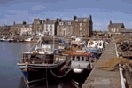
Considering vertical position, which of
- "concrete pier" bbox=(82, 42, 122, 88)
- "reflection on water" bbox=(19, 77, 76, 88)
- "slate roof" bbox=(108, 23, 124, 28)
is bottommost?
"reflection on water" bbox=(19, 77, 76, 88)

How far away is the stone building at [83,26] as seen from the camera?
5748 inches

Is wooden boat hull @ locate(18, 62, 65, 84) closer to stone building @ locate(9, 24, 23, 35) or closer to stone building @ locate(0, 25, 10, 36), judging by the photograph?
stone building @ locate(9, 24, 23, 35)

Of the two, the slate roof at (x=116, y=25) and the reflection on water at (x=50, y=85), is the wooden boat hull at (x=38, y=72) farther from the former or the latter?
the slate roof at (x=116, y=25)

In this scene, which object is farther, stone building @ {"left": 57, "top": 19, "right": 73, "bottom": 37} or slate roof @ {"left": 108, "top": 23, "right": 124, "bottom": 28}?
stone building @ {"left": 57, "top": 19, "right": 73, "bottom": 37}

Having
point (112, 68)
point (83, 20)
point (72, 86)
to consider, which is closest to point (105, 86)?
point (112, 68)

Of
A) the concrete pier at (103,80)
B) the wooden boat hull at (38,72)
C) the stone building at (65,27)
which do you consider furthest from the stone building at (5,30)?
the concrete pier at (103,80)

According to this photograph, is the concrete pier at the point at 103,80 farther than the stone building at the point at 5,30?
No

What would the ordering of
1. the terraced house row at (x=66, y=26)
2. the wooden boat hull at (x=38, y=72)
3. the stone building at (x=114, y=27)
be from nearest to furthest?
the wooden boat hull at (x=38, y=72)
the terraced house row at (x=66, y=26)
the stone building at (x=114, y=27)

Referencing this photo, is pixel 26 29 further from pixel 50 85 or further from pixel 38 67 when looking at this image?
pixel 38 67

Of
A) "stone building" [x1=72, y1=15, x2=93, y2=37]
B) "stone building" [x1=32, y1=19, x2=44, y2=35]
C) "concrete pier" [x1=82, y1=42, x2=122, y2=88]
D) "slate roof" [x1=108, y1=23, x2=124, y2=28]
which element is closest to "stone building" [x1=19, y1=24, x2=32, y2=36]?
"stone building" [x1=32, y1=19, x2=44, y2=35]

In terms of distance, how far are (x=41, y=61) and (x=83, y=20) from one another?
119 metres

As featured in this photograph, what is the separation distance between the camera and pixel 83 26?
147 m

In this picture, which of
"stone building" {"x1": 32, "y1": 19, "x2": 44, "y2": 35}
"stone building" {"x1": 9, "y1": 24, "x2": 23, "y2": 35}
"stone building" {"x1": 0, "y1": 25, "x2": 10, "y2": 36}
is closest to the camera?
"stone building" {"x1": 32, "y1": 19, "x2": 44, "y2": 35}

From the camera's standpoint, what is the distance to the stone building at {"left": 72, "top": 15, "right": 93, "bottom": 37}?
146 metres
